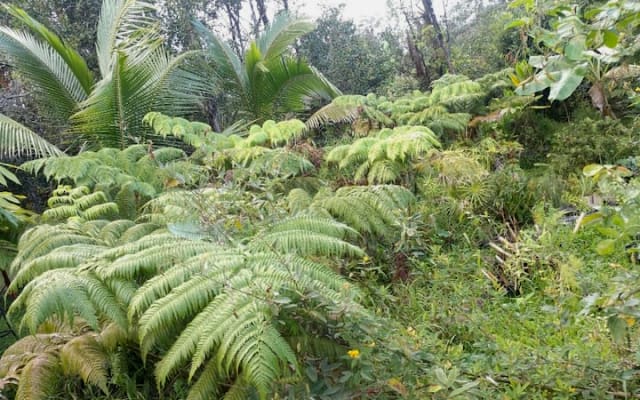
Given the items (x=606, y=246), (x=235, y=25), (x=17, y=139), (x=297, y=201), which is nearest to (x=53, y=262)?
(x=297, y=201)

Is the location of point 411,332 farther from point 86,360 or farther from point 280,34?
point 280,34

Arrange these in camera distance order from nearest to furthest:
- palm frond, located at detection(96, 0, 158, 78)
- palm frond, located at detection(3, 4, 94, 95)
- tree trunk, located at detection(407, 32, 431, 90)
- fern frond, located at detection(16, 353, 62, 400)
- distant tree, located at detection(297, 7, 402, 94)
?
A: fern frond, located at detection(16, 353, 62, 400)
palm frond, located at detection(3, 4, 94, 95)
palm frond, located at detection(96, 0, 158, 78)
tree trunk, located at detection(407, 32, 431, 90)
distant tree, located at detection(297, 7, 402, 94)

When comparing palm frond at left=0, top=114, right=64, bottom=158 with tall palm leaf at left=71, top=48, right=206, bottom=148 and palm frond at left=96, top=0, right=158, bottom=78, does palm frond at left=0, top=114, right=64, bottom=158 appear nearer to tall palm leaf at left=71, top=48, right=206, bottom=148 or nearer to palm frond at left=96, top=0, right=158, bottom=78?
tall palm leaf at left=71, top=48, right=206, bottom=148

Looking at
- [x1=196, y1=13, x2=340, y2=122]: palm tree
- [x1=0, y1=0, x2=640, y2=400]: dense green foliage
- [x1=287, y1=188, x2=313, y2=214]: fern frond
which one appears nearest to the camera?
[x1=0, y1=0, x2=640, y2=400]: dense green foliage

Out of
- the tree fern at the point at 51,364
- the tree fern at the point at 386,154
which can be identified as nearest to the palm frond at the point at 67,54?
the tree fern at the point at 386,154

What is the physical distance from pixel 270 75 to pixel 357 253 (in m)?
5.41

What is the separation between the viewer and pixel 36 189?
19.8 feet

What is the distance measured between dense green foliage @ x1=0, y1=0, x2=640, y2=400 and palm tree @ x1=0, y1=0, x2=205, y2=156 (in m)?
0.04

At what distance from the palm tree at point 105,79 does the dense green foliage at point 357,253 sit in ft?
0.14

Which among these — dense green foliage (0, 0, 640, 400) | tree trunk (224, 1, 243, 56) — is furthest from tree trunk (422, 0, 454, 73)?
tree trunk (224, 1, 243, 56)

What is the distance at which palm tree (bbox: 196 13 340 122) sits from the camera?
7.04m

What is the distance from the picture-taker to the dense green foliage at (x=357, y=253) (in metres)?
1.45

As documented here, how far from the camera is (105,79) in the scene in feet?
18.0

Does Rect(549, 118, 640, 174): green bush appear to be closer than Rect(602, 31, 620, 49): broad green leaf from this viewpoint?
No
